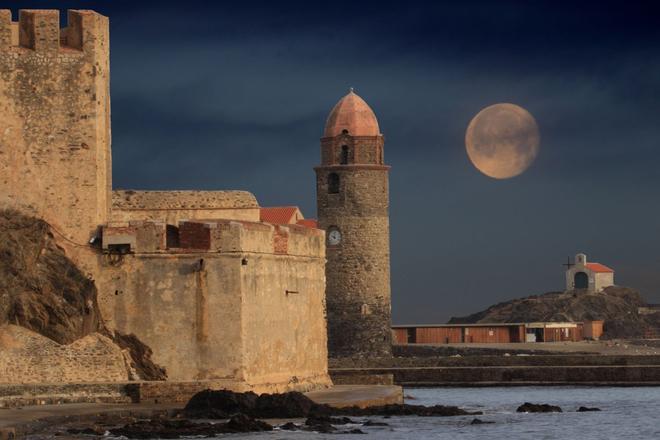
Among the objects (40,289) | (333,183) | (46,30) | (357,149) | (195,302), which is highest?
(357,149)

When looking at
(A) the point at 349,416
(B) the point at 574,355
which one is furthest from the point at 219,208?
(B) the point at 574,355

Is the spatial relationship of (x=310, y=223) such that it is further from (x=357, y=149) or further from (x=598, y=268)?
(x=598, y=268)

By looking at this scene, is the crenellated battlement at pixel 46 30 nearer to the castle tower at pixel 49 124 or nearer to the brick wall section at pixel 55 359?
the castle tower at pixel 49 124

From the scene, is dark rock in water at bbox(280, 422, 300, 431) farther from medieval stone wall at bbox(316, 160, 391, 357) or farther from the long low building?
the long low building

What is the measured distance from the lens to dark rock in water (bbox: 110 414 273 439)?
87.6 feet

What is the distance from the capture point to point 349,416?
104 ft

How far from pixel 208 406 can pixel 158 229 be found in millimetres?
3972

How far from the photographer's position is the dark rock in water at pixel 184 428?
1051 inches

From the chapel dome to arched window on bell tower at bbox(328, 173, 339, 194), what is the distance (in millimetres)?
1634

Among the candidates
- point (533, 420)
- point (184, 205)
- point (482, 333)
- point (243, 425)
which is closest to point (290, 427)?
point (243, 425)

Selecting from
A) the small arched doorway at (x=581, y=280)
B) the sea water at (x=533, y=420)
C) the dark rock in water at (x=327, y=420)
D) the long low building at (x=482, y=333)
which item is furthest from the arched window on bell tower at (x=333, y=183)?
the small arched doorway at (x=581, y=280)

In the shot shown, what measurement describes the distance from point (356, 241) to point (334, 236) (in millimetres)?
856

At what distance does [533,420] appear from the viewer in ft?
112

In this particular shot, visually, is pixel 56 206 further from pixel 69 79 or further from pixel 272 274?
pixel 272 274
